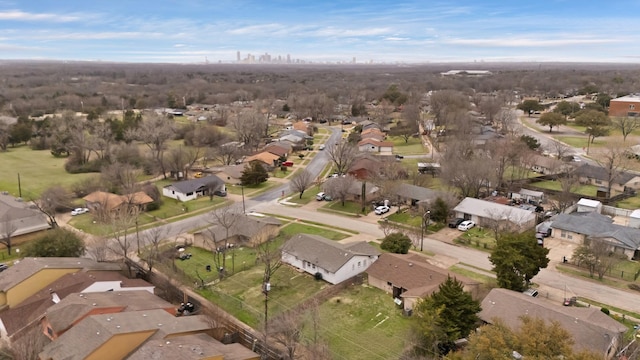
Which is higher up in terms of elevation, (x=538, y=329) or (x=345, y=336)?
(x=538, y=329)

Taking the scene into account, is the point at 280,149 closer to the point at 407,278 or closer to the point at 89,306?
the point at 407,278

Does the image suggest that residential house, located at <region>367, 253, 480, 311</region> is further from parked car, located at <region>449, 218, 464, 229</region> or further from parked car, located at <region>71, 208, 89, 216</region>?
parked car, located at <region>71, 208, 89, 216</region>

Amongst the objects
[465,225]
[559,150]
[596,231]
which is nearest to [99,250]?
[465,225]

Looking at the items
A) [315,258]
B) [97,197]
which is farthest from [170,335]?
[97,197]

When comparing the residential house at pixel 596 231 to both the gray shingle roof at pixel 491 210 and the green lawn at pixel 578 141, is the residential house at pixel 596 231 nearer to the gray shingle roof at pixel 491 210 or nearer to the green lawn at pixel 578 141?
the gray shingle roof at pixel 491 210

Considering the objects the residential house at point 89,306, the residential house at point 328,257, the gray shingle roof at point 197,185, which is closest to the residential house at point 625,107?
the gray shingle roof at point 197,185

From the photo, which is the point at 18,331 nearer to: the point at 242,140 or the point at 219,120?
the point at 242,140
